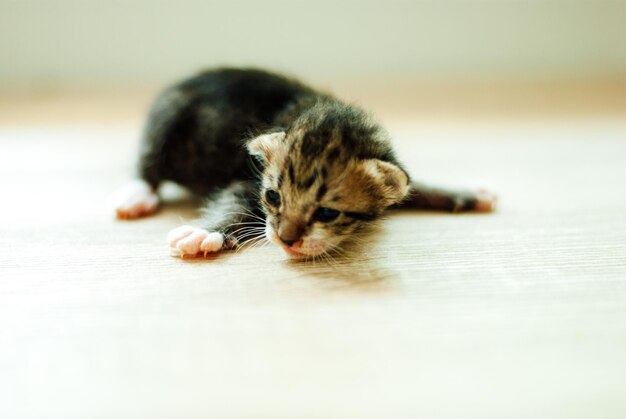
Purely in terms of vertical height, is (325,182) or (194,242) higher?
(325,182)

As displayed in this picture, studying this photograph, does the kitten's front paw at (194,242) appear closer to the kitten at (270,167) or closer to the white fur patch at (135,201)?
the kitten at (270,167)

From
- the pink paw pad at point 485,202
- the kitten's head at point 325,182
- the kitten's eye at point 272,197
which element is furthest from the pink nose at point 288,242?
the pink paw pad at point 485,202

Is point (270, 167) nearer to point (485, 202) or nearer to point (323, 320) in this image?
point (323, 320)

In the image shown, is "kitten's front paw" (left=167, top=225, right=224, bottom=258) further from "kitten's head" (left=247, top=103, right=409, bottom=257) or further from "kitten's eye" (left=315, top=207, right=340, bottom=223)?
"kitten's eye" (left=315, top=207, right=340, bottom=223)

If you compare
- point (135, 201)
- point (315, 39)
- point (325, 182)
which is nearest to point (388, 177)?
point (325, 182)

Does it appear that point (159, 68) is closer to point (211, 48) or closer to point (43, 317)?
point (211, 48)

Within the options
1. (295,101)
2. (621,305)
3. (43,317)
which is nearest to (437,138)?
(295,101)
